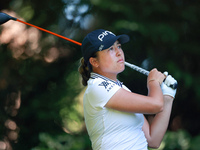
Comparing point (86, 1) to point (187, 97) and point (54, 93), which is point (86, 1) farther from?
point (187, 97)

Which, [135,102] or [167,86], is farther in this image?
[167,86]

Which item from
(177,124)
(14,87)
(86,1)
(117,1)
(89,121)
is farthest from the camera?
(14,87)

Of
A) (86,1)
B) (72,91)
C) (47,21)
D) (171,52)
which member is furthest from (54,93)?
(171,52)

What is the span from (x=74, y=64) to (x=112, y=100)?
2489mm

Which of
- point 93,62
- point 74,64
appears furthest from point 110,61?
point 74,64

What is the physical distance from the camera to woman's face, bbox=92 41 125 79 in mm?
1840

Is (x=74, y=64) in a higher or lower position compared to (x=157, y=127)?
lower

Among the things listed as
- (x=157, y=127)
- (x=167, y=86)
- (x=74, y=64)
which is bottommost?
(x=74, y=64)

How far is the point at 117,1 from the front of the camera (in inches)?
143

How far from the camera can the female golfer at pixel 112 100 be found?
1.68 meters

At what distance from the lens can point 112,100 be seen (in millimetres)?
1680

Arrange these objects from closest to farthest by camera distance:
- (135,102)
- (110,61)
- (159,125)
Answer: (135,102)
(110,61)
(159,125)

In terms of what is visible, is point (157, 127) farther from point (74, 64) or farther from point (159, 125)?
point (74, 64)

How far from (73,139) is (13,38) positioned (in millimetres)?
1659
